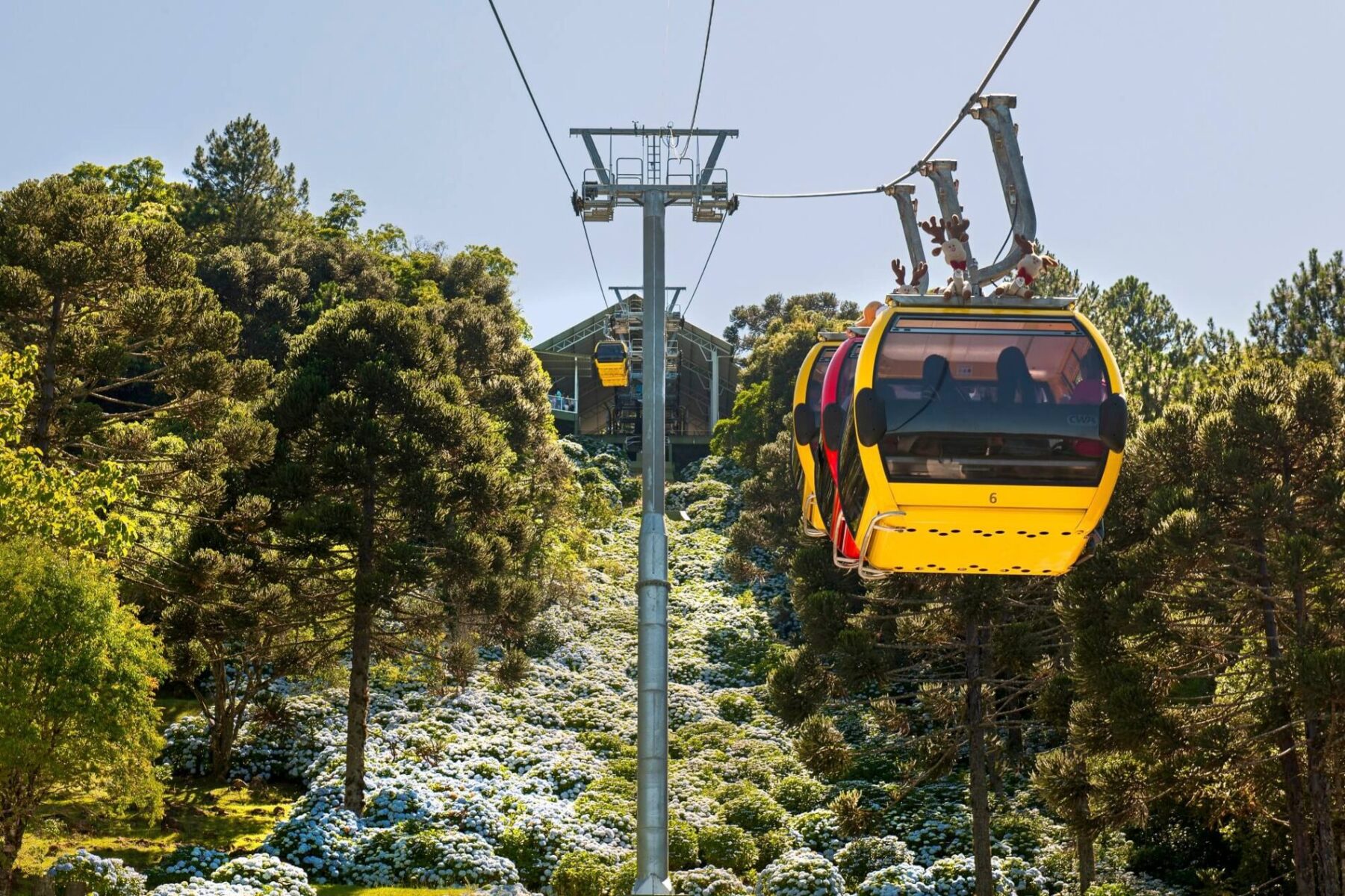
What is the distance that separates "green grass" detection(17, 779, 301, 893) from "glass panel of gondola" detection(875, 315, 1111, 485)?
53.5 feet

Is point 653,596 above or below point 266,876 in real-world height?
above

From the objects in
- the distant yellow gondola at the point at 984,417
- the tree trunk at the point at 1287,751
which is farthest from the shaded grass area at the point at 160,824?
the tree trunk at the point at 1287,751

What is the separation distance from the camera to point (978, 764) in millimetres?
23500

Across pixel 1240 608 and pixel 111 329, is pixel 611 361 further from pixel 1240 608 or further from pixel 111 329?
pixel 1240 608

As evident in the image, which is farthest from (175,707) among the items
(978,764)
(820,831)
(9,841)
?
(978,764)

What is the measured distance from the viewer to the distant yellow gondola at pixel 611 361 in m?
47.4

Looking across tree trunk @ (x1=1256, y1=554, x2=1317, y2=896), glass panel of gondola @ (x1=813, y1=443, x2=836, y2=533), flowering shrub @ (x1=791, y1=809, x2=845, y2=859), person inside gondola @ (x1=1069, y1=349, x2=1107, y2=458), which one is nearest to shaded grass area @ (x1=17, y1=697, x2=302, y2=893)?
flowering shrub @ (x1=791, y1=809, x2=845, y2=859)

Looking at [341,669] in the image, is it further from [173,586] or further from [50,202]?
[50,202]

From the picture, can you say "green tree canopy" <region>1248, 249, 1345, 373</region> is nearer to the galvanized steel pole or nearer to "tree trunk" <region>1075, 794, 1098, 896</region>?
"tree trunk" <region>1075, 794, 1098, 896</region>

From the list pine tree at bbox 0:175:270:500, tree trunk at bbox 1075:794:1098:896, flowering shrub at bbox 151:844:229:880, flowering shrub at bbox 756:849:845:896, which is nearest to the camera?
tree trunk at bbox 1075:794:1098:896

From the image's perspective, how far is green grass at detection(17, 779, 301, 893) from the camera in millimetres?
24562

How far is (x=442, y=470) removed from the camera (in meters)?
30.1

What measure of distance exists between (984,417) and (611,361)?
36.4m

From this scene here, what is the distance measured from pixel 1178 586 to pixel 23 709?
56.0 ft
